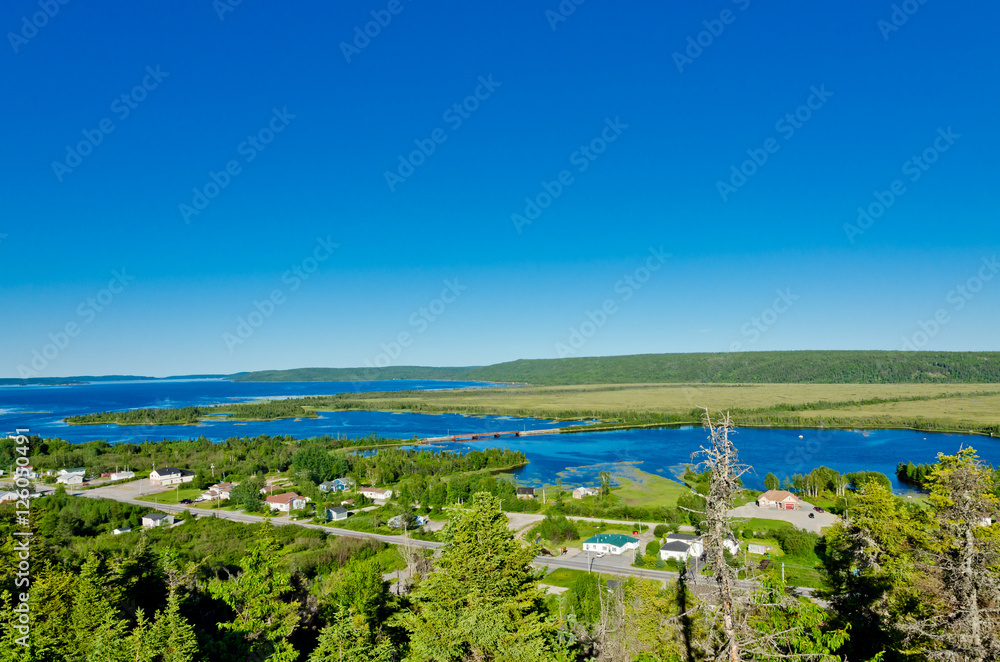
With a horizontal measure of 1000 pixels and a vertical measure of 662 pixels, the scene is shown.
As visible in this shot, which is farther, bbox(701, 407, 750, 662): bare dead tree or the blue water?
the blue water

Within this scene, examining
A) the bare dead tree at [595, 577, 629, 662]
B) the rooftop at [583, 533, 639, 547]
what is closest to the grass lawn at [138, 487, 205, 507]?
the rooftop at [583, 533, 639, 547]

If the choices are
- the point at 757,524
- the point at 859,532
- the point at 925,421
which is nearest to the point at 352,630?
the point at 859,532

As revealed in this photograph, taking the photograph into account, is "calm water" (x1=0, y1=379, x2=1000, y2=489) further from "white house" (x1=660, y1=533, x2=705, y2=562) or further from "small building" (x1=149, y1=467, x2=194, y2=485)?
"small building" (x1=149, y1=467, x2=194, y2=485)

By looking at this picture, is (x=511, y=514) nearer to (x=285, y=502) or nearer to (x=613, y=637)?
(x=285, y=502)

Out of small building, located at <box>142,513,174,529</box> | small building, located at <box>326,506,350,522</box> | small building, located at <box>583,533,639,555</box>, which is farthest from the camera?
small building, located at <box>326,506,350,522</box>

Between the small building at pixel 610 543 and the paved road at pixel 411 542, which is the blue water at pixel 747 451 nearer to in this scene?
the small building at pixel 610 543

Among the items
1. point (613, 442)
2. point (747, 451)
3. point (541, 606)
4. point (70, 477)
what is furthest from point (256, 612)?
point (613, 442)

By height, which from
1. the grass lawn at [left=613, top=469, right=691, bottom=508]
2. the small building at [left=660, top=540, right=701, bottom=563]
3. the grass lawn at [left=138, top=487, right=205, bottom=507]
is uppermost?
the small building at [left=660, top=540, right=701, bottom=563]
